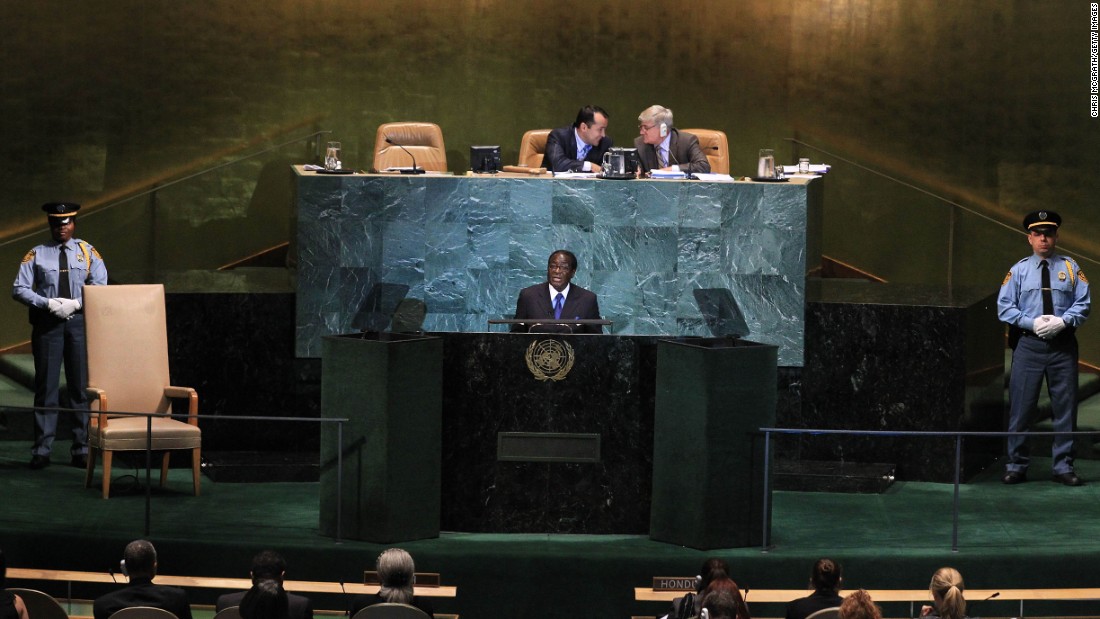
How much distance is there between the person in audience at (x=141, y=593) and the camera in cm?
577

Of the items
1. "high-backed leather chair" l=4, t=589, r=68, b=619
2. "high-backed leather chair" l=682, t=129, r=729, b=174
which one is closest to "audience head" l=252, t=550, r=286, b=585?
"high-backed leather chair" l=4, t=589, r=68, b=619

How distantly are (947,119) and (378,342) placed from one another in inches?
244

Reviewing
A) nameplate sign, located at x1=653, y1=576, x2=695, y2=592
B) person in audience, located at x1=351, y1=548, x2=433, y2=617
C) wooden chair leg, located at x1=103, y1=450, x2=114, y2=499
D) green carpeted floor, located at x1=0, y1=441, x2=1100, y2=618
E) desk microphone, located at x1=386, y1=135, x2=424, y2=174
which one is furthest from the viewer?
desk microphone, located at x1=386, y1=135, x2=424, y2=174

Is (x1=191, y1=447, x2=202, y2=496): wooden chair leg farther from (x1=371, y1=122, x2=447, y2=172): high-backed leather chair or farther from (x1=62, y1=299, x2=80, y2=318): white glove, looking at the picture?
(x1=371, y1=122, x2=447, y2=172): high-backed leather chair

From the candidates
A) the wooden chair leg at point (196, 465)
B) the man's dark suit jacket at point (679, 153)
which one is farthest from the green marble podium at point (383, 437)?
the man's dark suit jacket at point (679, 153)

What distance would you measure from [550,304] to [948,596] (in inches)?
138

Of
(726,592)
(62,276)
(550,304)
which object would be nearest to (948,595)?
(726,592)

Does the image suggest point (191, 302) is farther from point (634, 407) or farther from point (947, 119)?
point (947, 119)

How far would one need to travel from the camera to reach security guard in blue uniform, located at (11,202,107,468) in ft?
29.0

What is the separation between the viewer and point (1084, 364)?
11477 mm

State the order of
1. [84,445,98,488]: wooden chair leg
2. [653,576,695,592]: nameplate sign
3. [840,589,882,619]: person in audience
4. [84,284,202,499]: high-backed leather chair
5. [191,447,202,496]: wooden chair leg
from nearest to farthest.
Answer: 1. [840,589,882,619]: person in audience
2. [653,576,695,592]: nameplate sign
3. [191,447,202,496]: wooden chair leg
4. [84,445,98,488]: wooden chair leg
5. [84,284,202,499]: high-backed leather chair

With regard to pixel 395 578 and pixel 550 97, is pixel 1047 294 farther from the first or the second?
pixel 550 97

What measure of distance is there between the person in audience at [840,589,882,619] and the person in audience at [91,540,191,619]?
90.8 inches

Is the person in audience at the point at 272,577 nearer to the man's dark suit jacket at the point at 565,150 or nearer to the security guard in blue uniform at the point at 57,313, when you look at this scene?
the security guard in blue uniform at the point at 57,313
